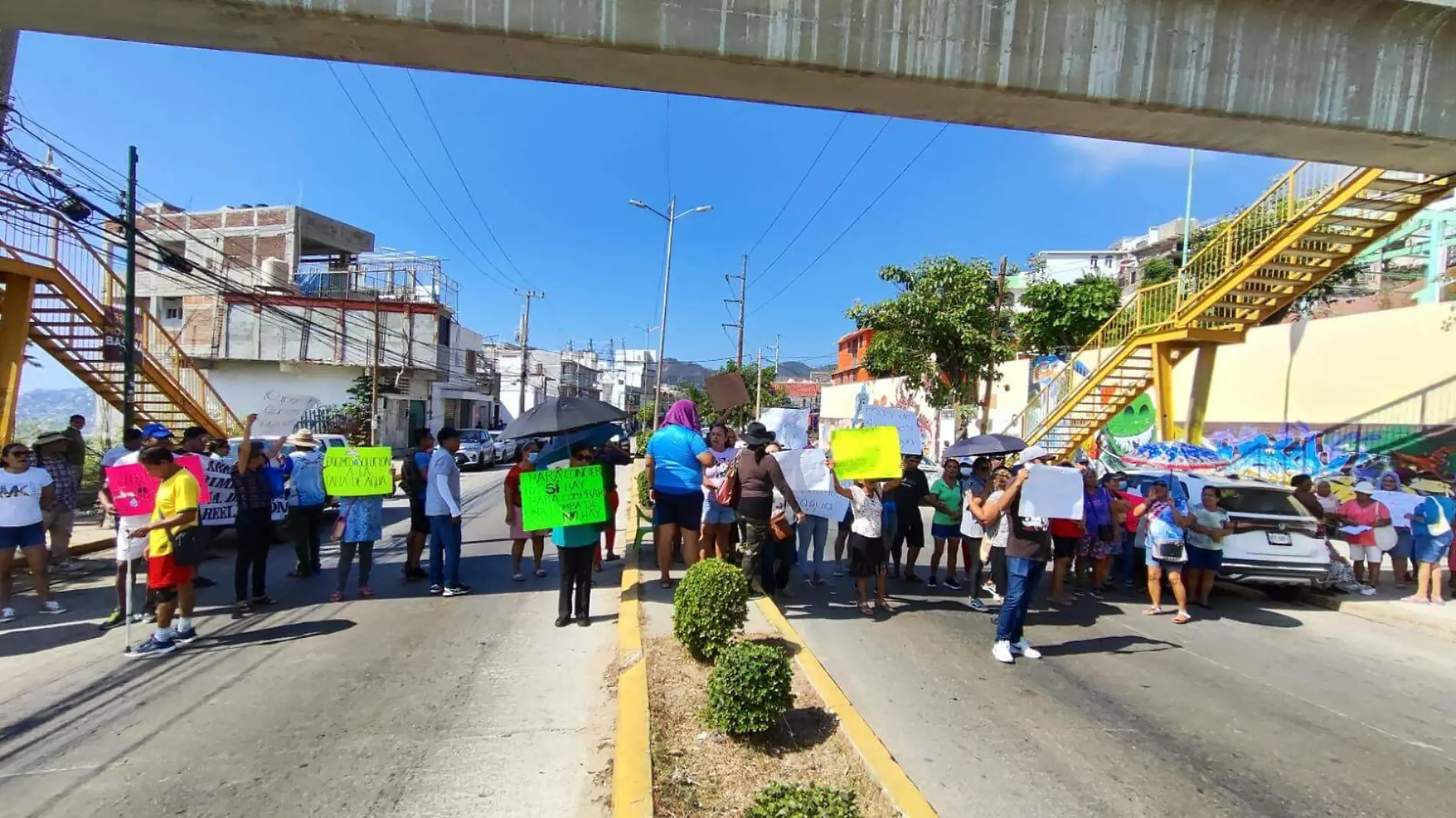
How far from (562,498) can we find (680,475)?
119cm

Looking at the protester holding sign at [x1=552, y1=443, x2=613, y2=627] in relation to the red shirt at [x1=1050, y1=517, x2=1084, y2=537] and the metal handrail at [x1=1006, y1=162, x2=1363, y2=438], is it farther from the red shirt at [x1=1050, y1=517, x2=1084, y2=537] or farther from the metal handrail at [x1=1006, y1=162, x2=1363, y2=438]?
the metal handrail at [x1=1006, y1=162, x2=1363, y2=438]

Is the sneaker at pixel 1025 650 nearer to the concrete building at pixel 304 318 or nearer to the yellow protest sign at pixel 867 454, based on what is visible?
the yellow protest sign at pixel 867 454

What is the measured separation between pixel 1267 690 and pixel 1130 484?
4.67 metres

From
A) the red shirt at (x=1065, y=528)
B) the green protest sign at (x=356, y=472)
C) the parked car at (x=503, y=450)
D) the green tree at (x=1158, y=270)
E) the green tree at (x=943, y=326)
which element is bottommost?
the parked car at (x=503, y=450)

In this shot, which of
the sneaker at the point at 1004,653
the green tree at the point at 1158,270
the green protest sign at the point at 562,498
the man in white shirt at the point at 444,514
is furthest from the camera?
the green tree at the point at 1158,270

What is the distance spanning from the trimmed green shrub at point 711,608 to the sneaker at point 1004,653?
7.49 ft

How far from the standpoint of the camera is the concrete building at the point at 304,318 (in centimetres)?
3419

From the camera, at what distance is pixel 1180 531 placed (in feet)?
23.9

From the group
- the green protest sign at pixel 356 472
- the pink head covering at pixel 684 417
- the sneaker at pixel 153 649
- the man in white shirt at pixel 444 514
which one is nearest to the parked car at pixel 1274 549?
the pink head covering at pixel 684 417

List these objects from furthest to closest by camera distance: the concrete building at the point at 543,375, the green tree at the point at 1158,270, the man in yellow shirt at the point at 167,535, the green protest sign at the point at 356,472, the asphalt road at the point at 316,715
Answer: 1. the concrete building at the point at 543,375
2. the green tree at the point at 1158,270
3. the green protest sign at the point at 356,472
4. the man in yellow shirt at the point at 167,535
5. the asphalt road at the point at 316,715

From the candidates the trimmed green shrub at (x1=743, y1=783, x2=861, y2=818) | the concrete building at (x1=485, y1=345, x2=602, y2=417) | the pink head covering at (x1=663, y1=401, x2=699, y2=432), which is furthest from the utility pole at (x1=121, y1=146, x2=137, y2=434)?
the concrete building at (x1=485, y1=345, x2=602, y2=417)

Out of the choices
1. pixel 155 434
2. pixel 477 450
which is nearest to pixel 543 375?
pixel 477 450

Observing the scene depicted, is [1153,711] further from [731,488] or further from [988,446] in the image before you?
[731,488]

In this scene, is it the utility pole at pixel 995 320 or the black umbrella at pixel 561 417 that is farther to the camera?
the utility pole at pixel 995 320
